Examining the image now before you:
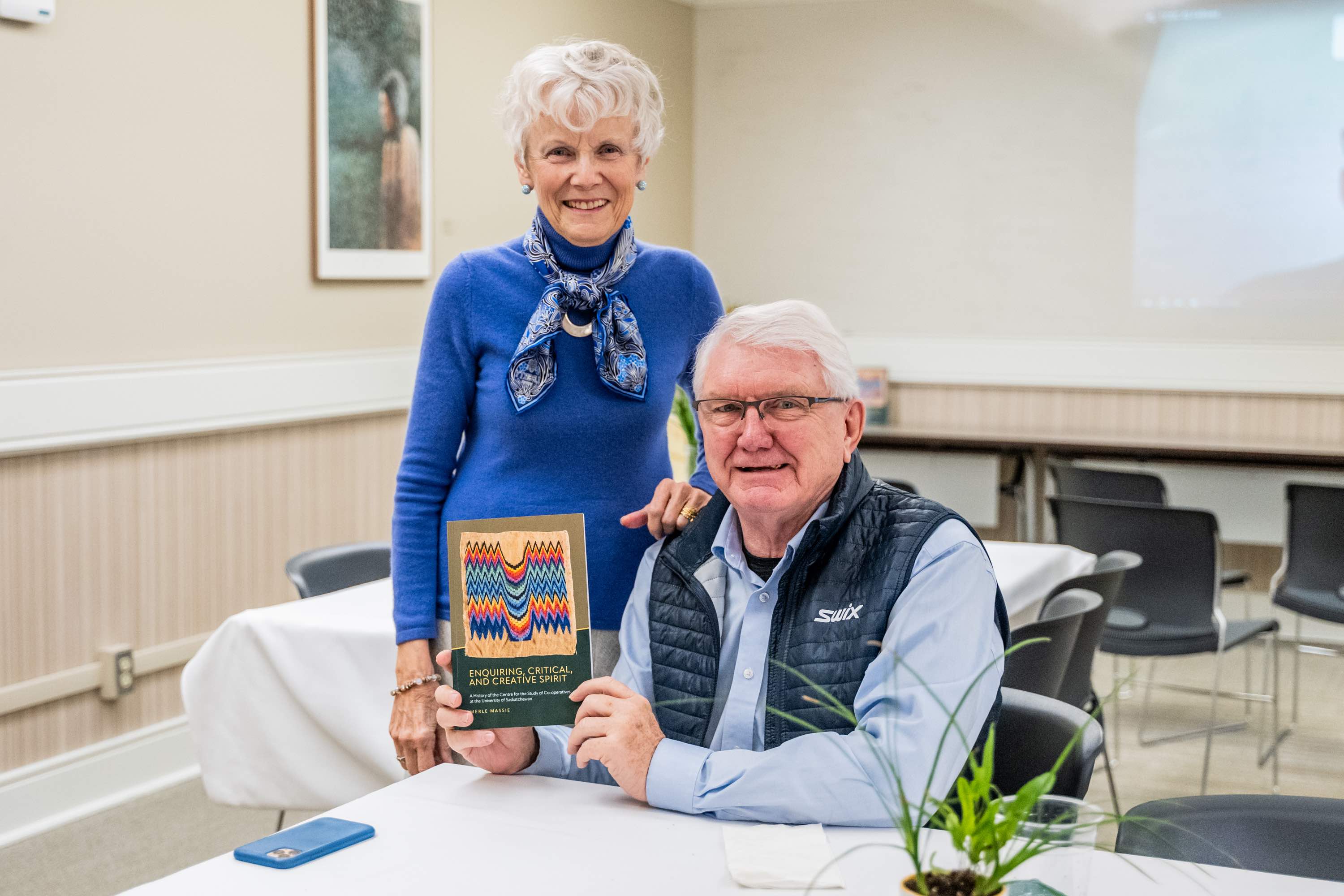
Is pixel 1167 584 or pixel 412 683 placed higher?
pixel 412 683

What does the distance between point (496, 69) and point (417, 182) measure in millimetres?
750

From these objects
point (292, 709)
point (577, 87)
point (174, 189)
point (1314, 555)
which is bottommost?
point (292, 709)

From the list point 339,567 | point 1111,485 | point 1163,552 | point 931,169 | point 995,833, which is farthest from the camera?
point 931,169

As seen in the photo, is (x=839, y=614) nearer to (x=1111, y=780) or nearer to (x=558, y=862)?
(x=558, y=862)

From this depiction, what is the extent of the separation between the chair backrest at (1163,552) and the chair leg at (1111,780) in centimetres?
51

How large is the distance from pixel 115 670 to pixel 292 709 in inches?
56.3

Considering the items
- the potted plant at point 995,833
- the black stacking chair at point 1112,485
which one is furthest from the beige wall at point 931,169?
the potted plant at point 995,833

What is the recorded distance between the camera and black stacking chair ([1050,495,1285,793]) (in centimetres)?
386

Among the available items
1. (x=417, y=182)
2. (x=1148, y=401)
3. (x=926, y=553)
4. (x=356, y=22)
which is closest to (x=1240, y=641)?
(x=1148, y=401)

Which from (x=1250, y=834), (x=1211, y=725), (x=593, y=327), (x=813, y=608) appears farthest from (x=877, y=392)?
(x=1250, y=834)

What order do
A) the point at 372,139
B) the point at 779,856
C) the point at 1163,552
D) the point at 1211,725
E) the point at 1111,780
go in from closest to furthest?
the point at 779,856
the point at 1111,780
the point at 1163,552
the point at 1211,725
the point at 372,139

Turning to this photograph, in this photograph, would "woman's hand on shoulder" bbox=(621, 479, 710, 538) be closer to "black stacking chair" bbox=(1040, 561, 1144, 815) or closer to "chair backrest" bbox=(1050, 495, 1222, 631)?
"black stacking chair" bbox=(1040, 561, 1144, 815)

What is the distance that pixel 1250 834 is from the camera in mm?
1414

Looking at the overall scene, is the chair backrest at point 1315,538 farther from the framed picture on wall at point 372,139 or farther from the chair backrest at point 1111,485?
the framed picture on wall at point 372,139
